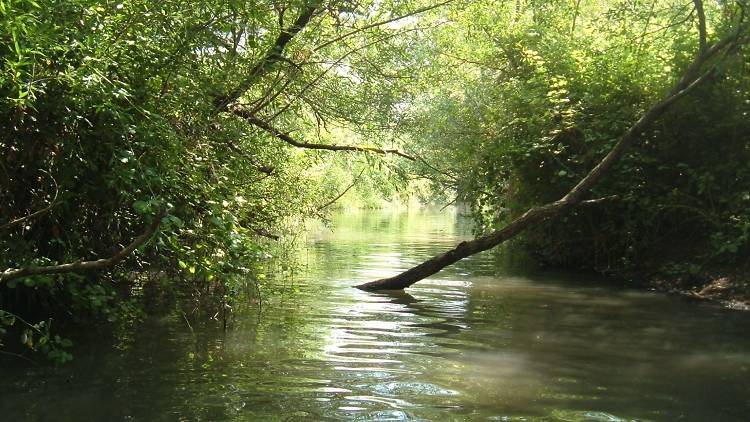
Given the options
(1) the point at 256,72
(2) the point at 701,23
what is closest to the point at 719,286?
(2) the point at 701,23

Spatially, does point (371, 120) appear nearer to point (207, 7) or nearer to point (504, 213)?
point (504, 213)

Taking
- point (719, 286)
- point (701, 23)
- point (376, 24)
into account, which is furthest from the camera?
point (719, 286)

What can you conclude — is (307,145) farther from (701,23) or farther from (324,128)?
(701,23)

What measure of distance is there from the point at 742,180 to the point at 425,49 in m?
5.81

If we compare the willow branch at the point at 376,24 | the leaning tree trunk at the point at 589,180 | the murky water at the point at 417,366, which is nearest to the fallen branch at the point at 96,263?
the murky water at the point at 417,366

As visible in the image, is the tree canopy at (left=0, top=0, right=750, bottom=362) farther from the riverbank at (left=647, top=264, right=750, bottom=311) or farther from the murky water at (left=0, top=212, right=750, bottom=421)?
the murky water at (left=0, top=212, right=750, bottom=421)

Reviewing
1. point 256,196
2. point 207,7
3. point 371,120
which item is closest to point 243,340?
point 256,196

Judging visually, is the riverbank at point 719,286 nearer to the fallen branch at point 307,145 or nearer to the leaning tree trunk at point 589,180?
the leaning tree trunk at point 589,180

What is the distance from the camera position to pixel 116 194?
6.12 metres

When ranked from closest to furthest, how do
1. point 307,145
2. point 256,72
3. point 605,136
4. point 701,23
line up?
point 256,72 < point 701,23 < point 307,145 < point 605,136

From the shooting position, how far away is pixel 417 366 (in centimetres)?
634

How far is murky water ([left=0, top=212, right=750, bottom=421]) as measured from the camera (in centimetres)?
507

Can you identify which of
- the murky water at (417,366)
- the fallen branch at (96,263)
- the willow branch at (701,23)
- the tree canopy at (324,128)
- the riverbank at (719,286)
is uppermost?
the willow branch at (701,23)

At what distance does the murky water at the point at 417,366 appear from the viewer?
5.07 meters
